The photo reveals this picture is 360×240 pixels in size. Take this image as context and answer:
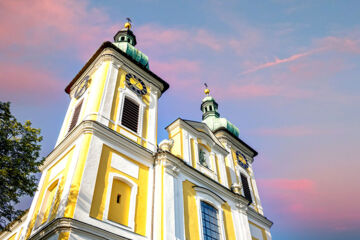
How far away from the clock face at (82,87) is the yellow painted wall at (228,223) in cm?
1101

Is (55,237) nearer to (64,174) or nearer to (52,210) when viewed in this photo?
(52,210)

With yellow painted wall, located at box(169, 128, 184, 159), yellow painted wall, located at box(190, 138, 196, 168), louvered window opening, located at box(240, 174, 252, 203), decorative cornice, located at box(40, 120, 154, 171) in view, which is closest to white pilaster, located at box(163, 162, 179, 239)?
decorative cornice, located at box(40, 120, 154, 171)

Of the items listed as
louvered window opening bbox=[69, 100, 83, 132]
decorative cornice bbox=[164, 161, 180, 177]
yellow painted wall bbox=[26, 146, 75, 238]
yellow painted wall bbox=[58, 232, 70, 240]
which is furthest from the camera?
louvered window opening bbox=[69, 100, 83, 132]

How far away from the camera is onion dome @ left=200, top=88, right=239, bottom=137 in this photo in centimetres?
2694

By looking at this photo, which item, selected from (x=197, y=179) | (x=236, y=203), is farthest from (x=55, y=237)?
(x=236, y=203)

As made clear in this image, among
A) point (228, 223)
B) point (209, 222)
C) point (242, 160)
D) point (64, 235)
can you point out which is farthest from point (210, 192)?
point (242, 160)

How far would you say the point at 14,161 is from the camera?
35.3 feet

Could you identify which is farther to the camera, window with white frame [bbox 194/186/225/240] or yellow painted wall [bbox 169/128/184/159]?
yellow painted wall [bbox 169/128/184/159]

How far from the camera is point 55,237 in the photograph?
9742mm

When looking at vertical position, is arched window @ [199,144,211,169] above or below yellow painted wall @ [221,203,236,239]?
above

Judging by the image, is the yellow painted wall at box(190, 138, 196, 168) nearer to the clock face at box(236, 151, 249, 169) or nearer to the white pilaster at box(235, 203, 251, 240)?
the white pilaster at box(235, 203, 251, 240)

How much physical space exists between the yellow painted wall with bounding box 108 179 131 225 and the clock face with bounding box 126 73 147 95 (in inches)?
269

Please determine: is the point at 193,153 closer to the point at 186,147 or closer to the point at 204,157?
the point at 186,147

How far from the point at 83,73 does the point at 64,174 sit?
9734 millimetres
